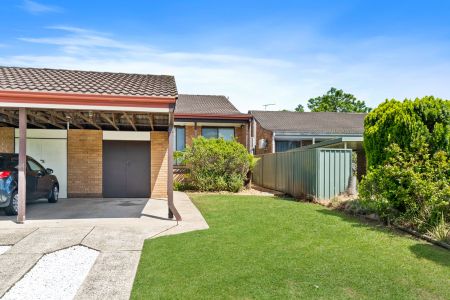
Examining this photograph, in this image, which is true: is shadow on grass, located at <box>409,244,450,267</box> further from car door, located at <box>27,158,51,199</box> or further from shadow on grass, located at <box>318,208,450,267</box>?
car door, located at <box>27,158,51,199</box>

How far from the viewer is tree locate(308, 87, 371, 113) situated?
48906 millimetres

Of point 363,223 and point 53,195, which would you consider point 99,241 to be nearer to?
point 363,223

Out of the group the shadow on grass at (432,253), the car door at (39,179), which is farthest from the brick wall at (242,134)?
the shadow on grass at (432,253)

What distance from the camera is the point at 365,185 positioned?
7.61 meters

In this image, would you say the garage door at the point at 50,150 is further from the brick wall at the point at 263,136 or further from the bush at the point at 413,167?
the brick wall at the point at 263,136

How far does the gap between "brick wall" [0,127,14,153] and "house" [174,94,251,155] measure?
6.75 meters

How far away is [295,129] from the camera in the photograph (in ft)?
62.4

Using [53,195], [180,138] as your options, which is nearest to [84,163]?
[53,195]

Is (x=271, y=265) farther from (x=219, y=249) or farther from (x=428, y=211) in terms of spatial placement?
(x=428, y=211)

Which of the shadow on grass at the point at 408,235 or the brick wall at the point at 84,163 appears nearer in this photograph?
the shadow on grass at the point at 408,235

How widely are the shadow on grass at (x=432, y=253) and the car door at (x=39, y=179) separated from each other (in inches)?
358

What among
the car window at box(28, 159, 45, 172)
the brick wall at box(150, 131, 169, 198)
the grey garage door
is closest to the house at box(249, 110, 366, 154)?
the brick wall at box(150, 131, 169, 198)

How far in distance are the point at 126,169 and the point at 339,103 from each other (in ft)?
138

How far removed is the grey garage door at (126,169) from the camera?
41.9 ft
